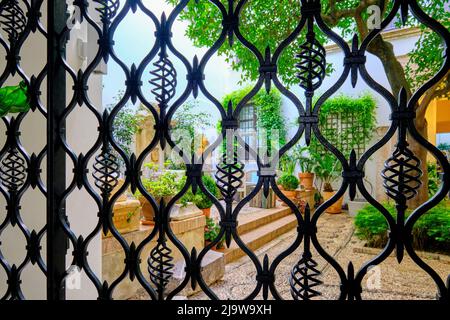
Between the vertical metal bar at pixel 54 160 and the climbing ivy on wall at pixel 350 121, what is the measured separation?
19.0 feet

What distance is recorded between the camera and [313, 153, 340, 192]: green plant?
557cm

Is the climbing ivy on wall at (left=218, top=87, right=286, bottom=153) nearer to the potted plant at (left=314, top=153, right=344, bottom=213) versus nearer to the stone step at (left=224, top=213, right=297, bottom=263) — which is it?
the potted plant at (left=314, top=153, right=344, bottom=213)

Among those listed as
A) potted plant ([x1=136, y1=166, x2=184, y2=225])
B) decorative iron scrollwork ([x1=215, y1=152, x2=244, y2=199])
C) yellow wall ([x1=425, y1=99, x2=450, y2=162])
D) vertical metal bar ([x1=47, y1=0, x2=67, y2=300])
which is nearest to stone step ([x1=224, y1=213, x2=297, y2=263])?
potted plant ([x1=136, y1=166, x2=184, y2=225])

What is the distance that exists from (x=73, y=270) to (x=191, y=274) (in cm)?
30

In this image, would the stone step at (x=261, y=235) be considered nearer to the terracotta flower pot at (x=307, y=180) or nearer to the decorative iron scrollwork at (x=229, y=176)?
the terracotta flower pot at (x=307, y=180)

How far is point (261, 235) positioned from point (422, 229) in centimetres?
187

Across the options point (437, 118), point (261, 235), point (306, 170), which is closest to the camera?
point (261, 235)

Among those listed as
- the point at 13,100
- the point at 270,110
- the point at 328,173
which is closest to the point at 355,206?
the point at 328,173

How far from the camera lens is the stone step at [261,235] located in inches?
113

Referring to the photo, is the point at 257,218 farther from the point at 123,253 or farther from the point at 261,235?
the point at 123,253

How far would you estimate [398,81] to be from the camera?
2836 millimetres

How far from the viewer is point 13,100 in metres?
0.55
